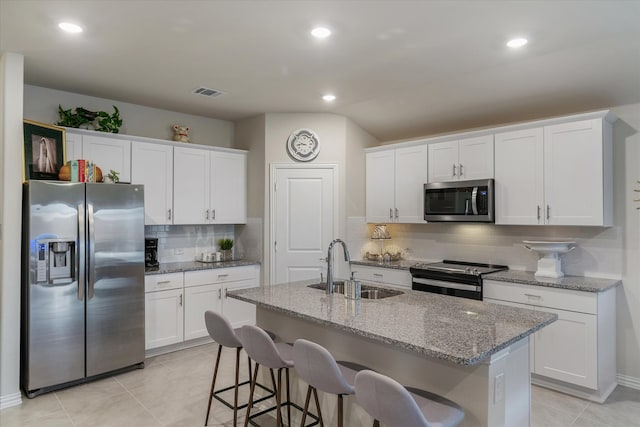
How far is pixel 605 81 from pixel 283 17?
2.66 metres

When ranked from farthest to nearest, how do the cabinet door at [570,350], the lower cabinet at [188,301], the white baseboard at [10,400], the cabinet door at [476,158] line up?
the lower cabinet at [188,301], the cabinet door at [476,158], the cabinet door at [570,350], the white baseboard at [10,400]

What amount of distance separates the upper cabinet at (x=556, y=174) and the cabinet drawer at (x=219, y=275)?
2783mm

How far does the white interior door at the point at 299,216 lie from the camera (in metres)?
4.82

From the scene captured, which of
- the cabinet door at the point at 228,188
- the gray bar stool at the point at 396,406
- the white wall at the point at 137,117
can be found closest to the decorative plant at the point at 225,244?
the cabinet door at the point at 228,188

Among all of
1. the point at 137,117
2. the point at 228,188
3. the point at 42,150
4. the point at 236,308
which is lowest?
the point at 236,308

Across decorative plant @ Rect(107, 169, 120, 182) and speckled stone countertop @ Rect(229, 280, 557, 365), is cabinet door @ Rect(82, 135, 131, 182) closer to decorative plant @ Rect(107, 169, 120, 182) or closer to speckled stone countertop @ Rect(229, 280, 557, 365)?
decorative plant @ Rect(107, 169, 120, 182)

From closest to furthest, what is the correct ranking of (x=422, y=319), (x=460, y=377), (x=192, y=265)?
(x=460, y=377), (x=422, y=319), (x=192, y=265)

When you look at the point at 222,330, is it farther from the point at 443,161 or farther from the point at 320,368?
the point at 443,161

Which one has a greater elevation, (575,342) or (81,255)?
(81,255)

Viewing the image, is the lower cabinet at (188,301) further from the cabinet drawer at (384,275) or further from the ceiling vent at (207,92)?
the ceiling vent at (207,92)

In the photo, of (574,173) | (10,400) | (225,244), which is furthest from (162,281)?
(574,173)

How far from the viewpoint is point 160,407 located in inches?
121

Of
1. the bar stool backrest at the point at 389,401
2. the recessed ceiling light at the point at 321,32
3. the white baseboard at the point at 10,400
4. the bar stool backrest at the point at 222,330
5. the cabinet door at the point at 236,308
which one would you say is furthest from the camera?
the cabinet door at the point at 236,308

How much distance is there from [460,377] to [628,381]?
2576 mm
